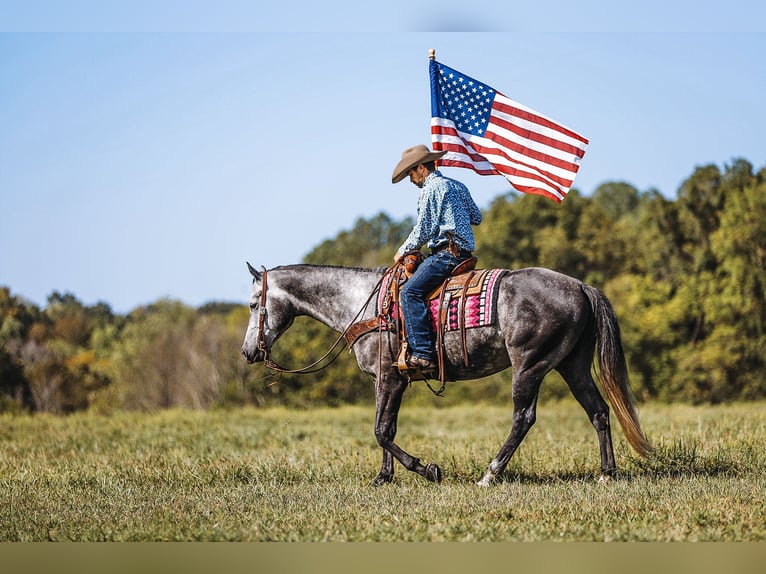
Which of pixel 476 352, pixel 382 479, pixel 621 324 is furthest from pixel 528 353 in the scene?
pixel 621 324

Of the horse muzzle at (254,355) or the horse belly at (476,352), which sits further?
the horse muzzle at (254,355)

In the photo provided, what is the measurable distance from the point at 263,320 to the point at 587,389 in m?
3.40

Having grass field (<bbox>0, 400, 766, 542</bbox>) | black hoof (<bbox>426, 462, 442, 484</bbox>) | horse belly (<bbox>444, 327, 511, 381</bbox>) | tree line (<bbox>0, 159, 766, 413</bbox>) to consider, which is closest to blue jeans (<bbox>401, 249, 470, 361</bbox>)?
horse belly (<bbox>444, 327, 511, 381</bbox>)

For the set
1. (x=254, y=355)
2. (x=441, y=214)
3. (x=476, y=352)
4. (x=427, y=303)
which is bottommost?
(x=254, y=355)

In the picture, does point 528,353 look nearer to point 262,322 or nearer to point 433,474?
point 433,474

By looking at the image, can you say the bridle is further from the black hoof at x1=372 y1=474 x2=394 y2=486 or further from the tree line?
the tree line

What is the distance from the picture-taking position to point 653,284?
126 ft

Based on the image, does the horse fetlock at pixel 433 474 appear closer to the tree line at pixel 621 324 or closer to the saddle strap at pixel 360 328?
the saddle strap at pixel 360 328

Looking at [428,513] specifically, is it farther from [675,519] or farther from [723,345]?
[723,345]

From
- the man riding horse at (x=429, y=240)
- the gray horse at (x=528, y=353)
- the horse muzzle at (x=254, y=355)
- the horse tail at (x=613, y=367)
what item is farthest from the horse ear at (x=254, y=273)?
the horse tail at (x=613, y=367)

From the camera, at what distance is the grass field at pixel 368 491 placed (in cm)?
650

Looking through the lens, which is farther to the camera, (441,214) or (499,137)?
(499,137)

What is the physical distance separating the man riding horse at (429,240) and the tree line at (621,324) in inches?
906

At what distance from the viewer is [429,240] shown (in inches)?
344
